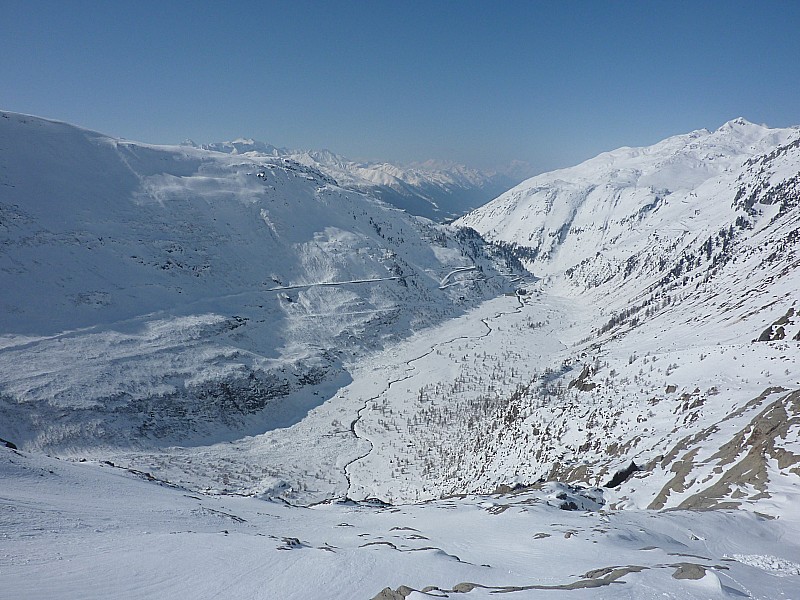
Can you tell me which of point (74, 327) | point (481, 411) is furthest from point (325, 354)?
point (74, 327)

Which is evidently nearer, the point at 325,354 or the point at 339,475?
the point at 339,475

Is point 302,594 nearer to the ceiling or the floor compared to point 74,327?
nearer to the floor

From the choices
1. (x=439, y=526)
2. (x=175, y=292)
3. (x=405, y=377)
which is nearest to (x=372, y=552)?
(x=439, y=526)

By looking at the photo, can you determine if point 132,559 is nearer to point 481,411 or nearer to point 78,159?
point 481,411

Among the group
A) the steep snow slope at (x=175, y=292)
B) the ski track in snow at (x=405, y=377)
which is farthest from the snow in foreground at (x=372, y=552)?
the steep snow slope at (x=175, y=292)

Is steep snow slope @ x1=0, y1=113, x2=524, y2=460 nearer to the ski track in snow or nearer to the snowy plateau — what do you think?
the snowy plateau

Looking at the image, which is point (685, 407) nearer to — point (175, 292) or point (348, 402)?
point (348, 402)

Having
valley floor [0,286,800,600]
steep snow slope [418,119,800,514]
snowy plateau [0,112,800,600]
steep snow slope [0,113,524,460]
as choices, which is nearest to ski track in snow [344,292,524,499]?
snowy plateau [0,112,800,600]
